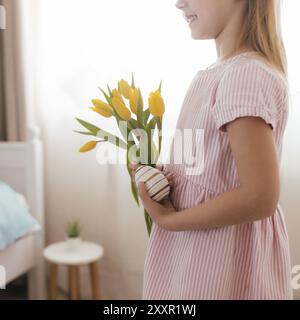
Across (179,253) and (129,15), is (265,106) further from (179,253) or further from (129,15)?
(129,15)

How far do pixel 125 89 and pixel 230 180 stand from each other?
9.4 inches

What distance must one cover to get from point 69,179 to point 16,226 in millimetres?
376

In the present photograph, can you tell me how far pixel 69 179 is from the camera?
1.77 meters

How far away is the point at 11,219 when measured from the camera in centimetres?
143

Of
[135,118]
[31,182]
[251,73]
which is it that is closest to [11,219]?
[31,182]

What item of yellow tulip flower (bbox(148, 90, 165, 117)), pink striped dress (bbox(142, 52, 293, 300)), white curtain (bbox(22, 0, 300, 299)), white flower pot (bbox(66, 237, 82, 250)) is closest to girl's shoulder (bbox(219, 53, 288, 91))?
pink striped dress (bbox(142, 52, 293, 300))

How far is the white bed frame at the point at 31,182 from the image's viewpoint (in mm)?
1627

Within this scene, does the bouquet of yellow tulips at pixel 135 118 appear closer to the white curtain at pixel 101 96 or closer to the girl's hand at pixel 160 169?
the girl's hand at pixel 160 169

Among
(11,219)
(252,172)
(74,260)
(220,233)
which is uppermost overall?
(252,172)

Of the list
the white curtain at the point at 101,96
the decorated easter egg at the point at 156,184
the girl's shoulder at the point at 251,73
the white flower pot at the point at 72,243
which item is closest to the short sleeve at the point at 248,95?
the girl's shoulder at the point at 251,73

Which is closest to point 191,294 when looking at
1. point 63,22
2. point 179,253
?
point 179,253

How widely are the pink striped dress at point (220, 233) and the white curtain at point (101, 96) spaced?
2.68ft

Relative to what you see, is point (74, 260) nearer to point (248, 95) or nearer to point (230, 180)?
point (230, 180)

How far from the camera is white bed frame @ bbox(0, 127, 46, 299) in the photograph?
1.63 metres
